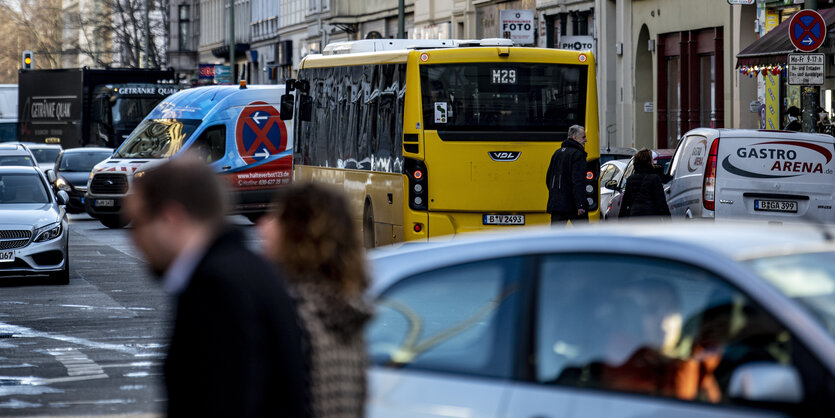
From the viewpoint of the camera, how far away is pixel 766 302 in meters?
4.57

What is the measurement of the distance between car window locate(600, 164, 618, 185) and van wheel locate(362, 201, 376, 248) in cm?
537

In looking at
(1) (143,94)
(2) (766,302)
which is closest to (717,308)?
(2) (766,302)

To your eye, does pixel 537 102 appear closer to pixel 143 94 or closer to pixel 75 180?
pixel 75 180

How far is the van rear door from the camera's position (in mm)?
17984

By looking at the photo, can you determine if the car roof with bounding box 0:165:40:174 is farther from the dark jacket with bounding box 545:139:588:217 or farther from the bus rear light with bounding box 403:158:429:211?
the dark jacket with bounding box 545:139:588:217

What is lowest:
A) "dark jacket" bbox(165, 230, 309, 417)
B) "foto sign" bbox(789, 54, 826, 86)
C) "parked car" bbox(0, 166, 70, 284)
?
"parked car" bbox(0, 166, 70, 284)

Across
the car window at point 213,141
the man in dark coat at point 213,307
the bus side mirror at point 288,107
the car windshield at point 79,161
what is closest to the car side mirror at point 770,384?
the man in dark coat at point 213,307

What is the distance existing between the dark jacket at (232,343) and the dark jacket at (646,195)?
15138 mm

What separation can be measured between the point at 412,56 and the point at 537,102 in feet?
5.25

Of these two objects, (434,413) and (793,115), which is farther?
(793,115)

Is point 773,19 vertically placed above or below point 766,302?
above

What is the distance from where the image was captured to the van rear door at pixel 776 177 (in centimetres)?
1798

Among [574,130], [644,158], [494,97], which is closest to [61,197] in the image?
[494,97]

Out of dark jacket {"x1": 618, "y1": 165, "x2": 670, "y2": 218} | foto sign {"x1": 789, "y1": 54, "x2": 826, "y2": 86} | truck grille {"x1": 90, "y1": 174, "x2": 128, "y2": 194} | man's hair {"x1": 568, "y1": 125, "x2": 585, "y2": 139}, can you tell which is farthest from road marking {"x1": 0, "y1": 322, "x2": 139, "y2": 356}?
truck grille {"x1": 90, "y1": 174, "x2": 128, "y2": 194}
